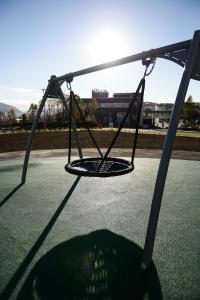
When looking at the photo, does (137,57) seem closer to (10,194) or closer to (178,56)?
(178,56)

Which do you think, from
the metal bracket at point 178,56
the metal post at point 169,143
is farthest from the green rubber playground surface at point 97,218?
the metal bracket at point 178,56

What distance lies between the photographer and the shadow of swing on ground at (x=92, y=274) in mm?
2574

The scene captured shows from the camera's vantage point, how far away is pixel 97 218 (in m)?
4.46

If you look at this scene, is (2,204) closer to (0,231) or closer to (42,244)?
(0,231)

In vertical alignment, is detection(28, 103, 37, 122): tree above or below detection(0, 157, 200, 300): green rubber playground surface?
above

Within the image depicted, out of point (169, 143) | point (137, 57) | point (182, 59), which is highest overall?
point (137, 57)

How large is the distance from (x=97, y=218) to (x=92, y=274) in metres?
1.62

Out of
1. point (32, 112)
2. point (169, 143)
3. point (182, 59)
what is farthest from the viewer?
point (32, 112)

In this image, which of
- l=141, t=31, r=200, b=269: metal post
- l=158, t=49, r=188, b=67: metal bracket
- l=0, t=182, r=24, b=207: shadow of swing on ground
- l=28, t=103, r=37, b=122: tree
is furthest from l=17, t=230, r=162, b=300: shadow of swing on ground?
l=28, t=103, r=37, b=122: tree

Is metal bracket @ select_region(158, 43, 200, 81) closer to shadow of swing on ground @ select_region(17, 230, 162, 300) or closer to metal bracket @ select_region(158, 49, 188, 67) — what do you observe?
metal bracket @ select_region(158, 49, 188, 67)

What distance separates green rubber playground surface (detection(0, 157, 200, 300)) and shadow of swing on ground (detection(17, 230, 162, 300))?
0.11 metres

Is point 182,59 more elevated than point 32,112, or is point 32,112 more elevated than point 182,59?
point 182,59

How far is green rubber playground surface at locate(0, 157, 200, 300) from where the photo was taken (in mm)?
2926

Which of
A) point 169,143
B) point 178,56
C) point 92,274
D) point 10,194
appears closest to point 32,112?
point 10,194
